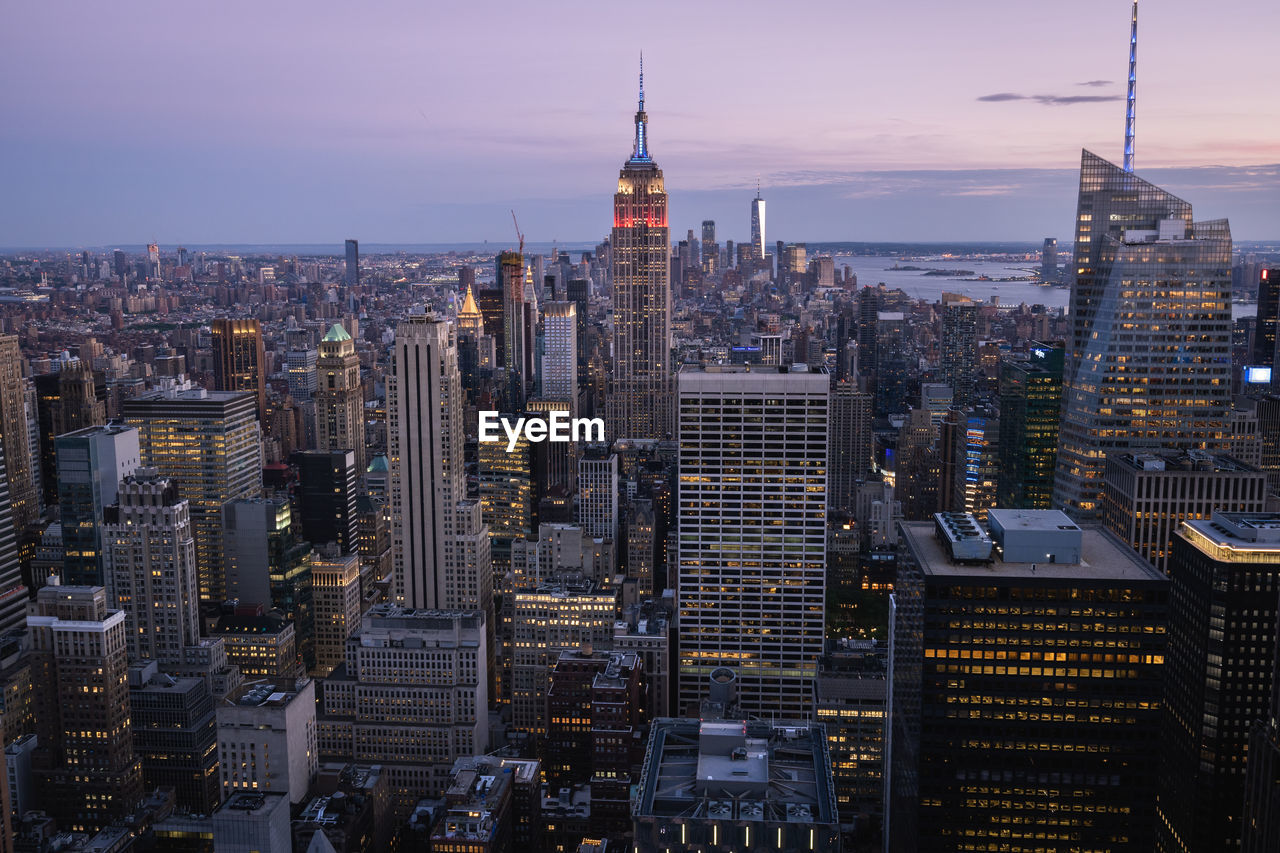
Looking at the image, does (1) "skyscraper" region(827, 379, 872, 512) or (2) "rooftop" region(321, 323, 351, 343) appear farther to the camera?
(1) "skyscraper" region(827, 379, 872, 512)

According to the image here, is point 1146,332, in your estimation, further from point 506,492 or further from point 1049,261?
point 1049,261

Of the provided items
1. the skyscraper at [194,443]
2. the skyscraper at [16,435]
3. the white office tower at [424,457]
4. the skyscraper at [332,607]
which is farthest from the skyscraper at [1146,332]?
the skyscraper at [16,435]

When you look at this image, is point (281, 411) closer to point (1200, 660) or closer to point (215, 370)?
point (215, 370)

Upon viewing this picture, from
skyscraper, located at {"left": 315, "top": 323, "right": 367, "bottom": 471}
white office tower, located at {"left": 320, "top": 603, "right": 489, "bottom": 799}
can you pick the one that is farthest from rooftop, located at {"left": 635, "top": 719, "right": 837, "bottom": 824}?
skyscraper, located at {"left": 315, "top": 323, "right": 367, "bottom": 471}

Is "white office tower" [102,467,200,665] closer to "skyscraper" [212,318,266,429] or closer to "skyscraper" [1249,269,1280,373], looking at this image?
"skyscraper" [212,318,266,429]

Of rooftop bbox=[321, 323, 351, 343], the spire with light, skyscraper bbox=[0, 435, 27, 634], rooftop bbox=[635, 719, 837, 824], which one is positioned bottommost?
skyscraper bbox=[0, 435, 27, 634]

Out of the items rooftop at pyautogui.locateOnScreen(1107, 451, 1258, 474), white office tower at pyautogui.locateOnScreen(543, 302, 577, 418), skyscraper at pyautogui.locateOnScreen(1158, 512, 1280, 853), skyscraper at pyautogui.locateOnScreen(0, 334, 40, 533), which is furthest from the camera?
white office tower at pyautogui.locateOnScreen(543, 302, 577, 418)

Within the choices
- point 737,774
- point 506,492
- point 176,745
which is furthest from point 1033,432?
point 176,745
